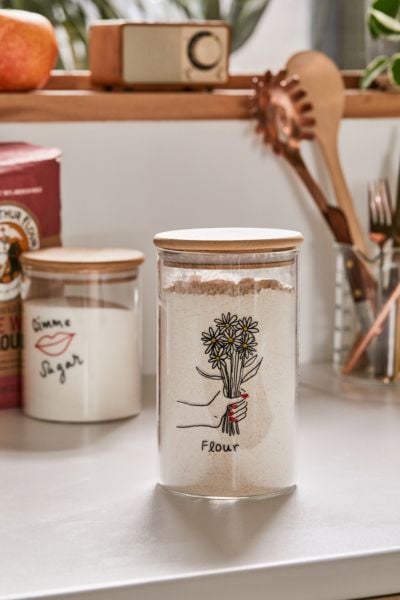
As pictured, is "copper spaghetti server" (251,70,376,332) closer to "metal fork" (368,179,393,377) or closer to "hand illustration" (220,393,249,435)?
"metal fork" (368,179,393,377)

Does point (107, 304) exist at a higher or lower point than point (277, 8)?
lower

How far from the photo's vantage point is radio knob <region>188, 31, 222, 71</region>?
1.28 m

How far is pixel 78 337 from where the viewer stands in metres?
1.05

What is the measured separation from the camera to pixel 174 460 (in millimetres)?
830

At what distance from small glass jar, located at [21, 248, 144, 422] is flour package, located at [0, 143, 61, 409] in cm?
3

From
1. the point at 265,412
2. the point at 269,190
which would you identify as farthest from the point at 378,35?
the point at 265,412

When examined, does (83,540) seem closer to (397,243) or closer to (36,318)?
(36,318)

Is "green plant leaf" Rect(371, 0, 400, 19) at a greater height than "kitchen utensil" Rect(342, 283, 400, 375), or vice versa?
"green plant leaf" Rect(371, 0, 400, 19)

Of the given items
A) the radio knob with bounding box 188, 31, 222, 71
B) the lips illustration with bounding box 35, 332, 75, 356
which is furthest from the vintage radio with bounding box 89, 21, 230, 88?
the lips illustration with bounding box 35, 332, 75, 356

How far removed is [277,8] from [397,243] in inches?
28.4

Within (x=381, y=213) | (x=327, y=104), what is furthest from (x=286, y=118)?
(x=381, y=213)

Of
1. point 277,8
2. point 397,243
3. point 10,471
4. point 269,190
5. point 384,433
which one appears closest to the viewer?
point 10,471

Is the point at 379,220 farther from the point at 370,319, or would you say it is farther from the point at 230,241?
the point at 230,241

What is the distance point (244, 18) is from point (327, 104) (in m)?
0.62
